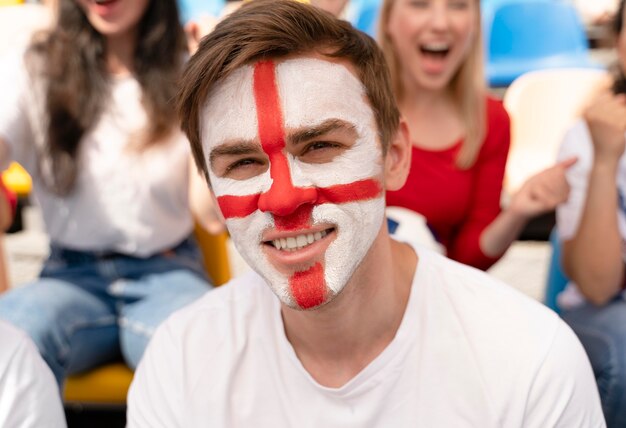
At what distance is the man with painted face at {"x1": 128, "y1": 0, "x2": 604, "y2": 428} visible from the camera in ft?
3.78

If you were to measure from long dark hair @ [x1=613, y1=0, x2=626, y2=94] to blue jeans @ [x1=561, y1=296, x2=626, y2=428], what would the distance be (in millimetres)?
Answer: 504

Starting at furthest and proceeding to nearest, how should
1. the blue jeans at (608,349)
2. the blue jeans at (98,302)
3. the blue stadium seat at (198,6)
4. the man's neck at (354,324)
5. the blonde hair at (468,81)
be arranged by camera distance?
the blue stadium seat at (198,6)
the blonde hair at (468,81)
the blue jeans at (98,302)
the blue jeans at (608,349)
the man's neck at (354,324)

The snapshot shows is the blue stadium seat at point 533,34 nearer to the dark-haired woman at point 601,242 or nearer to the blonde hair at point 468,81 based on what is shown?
the blonde hair at point 468,81

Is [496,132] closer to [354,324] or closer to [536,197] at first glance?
[536,197]

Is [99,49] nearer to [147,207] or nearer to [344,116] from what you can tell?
[147,207]

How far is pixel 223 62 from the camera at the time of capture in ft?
3.75

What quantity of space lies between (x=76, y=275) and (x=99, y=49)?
0.56 m

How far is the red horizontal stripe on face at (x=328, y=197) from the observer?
1.17 m

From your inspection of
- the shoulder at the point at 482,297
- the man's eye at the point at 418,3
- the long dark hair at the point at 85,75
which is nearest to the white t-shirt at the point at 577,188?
the man's eye at the point at 418,3

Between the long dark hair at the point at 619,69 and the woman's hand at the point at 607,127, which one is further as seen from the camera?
the long dark hair at the point at 619,69

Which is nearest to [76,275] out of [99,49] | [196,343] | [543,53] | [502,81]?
[99,49]

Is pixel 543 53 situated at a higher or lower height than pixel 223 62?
lower

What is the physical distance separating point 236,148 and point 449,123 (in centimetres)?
100

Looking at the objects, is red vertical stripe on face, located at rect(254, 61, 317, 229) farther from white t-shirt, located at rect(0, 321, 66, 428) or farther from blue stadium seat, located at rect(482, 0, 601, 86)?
blue stadium seat, located at rect(482, 0, 601, 86)
